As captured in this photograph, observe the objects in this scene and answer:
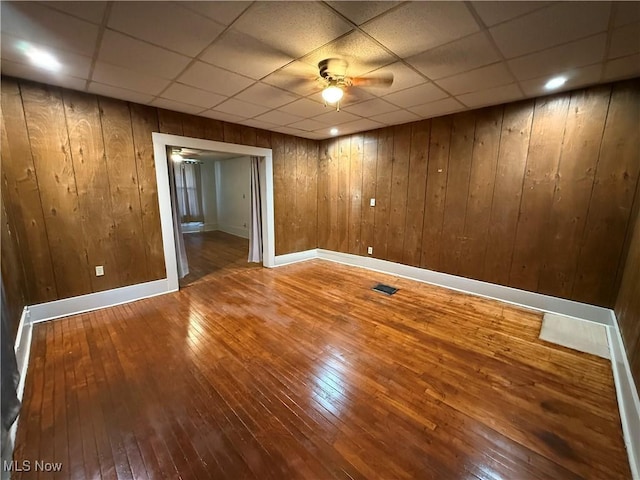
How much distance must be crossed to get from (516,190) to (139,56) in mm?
4186

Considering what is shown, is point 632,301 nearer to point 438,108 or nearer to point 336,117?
point 438,108

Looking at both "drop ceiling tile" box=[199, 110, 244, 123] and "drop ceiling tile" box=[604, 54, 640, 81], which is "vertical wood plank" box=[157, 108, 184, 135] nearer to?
"drop ceiling tile" box=[199, 110, 244, 123]

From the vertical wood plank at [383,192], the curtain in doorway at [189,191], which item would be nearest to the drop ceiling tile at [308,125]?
the vertical wood plank at [383,192]

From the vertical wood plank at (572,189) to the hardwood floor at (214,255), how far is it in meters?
4.43

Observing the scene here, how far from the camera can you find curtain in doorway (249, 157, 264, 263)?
486 centimetres

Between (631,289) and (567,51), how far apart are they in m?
2.05

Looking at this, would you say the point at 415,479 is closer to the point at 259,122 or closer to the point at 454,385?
the point at 454,385

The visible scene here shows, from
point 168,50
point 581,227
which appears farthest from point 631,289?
point 168,50

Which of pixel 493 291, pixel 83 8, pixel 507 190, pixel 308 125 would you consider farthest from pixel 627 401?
pixel 308 125

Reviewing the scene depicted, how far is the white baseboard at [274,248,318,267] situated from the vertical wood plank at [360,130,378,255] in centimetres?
119

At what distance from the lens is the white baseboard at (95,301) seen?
2.86 meters

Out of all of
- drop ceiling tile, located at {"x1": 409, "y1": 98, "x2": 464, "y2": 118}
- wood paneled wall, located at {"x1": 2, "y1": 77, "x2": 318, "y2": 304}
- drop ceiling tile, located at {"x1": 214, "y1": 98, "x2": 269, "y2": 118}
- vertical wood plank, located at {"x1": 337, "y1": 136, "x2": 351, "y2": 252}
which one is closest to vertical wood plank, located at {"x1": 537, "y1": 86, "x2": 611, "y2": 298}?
drop ceiling tile, located at {"x1": 409, "y1": 98, "x2": 464, "y2": 118}

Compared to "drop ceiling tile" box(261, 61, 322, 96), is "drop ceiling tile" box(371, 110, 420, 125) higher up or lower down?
higher up

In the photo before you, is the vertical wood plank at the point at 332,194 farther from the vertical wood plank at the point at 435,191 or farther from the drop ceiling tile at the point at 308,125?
the vertical wood plank at the point at 435,191
